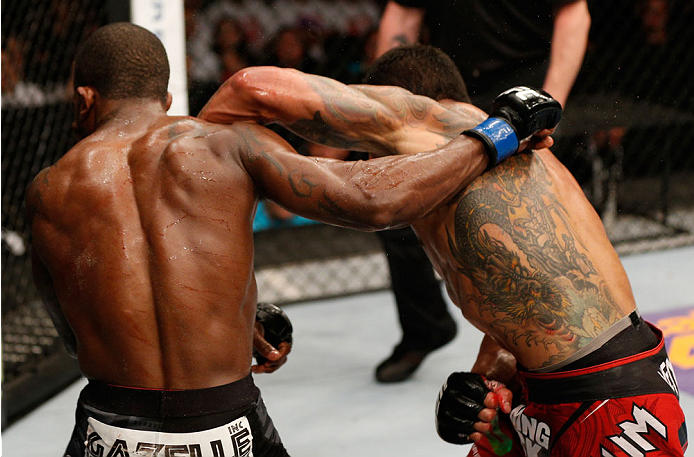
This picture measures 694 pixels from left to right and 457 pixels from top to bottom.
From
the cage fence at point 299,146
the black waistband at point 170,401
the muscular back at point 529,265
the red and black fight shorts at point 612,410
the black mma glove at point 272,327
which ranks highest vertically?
the muscular back at point 529,265

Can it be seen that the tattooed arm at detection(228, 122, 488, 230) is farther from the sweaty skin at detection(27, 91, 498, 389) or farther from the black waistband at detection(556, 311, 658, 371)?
the black waistband at detection(556, 311, 658, 371)

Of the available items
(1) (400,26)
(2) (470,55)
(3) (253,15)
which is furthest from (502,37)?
(3) (253,15)

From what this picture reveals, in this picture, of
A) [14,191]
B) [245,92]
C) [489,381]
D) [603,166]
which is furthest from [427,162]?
[603,166]

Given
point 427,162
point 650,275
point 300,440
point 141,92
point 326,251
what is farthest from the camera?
point 326,251

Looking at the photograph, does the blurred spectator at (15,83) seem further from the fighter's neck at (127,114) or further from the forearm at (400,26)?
the fighter's neck at (127,114)

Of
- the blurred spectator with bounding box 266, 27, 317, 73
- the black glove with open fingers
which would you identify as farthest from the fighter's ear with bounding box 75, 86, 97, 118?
the blurred spectator with bounding box 266, 27, 317, 73

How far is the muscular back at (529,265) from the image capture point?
1.24 metres

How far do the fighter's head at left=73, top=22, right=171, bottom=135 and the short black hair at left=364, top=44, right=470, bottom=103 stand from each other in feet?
1.37

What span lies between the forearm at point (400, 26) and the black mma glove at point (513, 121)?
1.14 meters

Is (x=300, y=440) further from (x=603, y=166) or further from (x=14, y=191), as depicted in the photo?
(x=603, y=166)

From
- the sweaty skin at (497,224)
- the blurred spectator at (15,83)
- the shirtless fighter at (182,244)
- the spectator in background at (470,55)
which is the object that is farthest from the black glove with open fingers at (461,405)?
the blurred spectator at (15,83)

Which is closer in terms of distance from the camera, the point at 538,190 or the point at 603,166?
the point at 538,190

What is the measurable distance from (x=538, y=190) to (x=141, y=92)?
68 cm

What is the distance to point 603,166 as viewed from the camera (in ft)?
13.6
